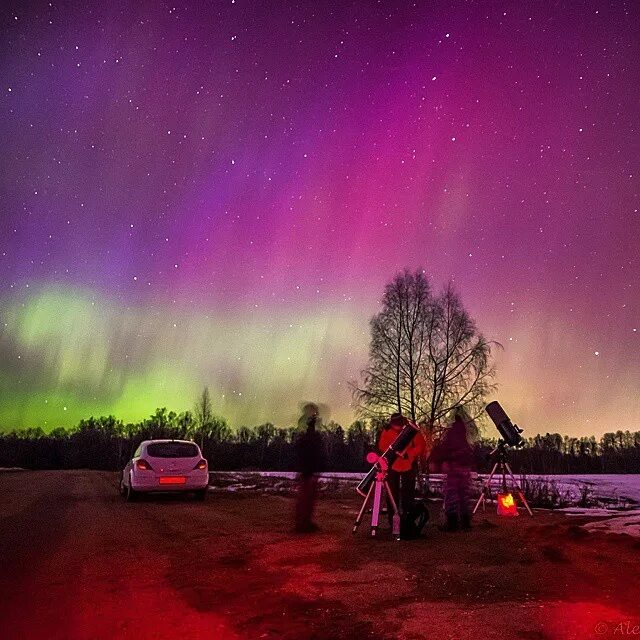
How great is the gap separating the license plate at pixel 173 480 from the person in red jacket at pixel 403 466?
8.10m

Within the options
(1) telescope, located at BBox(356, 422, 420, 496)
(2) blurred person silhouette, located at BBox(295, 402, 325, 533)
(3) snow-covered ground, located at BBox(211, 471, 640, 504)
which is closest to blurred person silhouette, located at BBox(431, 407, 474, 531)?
(1) telescope, located at BBox(356, 422, 420, 496)

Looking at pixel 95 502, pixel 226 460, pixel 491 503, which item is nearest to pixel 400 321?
pixel 491 503

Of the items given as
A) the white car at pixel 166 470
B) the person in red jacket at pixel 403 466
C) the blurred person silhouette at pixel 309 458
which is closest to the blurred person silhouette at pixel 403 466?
the person in red jacket at pixel 403 466

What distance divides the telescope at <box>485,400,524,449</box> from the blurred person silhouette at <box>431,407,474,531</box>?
2.04 m

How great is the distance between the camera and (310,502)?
10047 mm

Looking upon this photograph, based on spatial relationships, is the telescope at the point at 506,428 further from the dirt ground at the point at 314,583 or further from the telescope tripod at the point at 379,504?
the telescope tripod at the point at 379,504

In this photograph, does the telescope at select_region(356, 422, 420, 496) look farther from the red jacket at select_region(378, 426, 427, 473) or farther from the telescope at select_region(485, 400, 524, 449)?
the telescope at select_region(485, 400, 524, 449)

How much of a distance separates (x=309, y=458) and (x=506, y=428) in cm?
437

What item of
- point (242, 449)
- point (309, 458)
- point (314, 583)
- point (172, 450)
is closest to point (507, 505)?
point (309, 458)

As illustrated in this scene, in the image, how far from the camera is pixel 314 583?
6.05m

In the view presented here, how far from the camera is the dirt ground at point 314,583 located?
4598 millimetres

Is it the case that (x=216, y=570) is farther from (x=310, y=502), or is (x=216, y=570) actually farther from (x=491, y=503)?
(x=491, y=503)

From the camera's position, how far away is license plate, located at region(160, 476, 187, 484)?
16516 mm

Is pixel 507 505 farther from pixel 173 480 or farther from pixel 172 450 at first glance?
pixel 172 450
